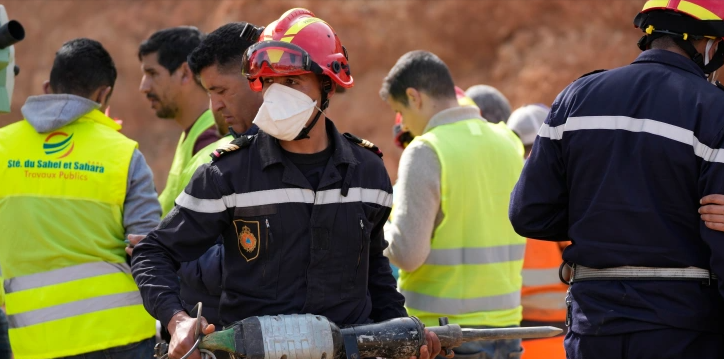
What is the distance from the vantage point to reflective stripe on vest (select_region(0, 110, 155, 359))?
4.50 metres

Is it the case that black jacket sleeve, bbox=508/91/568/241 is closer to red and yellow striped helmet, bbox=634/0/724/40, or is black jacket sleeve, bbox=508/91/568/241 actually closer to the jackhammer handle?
the jackhammer handle

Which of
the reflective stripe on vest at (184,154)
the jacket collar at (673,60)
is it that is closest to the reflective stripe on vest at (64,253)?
the reflective stripe on vest at (184,154)

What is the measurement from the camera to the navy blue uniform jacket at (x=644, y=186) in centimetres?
328

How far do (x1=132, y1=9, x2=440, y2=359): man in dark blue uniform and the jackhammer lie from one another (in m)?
0.10

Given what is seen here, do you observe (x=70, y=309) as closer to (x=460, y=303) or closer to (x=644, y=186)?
(x=460, y=303)

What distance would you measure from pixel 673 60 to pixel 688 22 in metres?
0.15

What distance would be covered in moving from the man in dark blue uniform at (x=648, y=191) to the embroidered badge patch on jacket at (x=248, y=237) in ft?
3.61

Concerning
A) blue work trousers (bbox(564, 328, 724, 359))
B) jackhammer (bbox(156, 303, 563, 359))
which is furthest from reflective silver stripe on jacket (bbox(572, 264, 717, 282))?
jackhammer (bbox(156, 303, 563, 359))

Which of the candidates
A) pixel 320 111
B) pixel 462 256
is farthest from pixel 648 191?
pixel 462 256

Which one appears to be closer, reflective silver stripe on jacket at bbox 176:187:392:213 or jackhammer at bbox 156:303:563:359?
jackhammer at bbox 156:303:563:359

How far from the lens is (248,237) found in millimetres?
3406

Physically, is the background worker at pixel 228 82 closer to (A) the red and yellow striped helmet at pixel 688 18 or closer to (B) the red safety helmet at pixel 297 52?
(B) the red safety helmet at pixel 297 52

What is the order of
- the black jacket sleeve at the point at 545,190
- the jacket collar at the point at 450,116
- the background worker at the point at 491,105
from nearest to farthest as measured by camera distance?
the black jacket sleeve at the point at 545,190
the jacket collar at the point at 450,116
the background worker at the point at 491,105

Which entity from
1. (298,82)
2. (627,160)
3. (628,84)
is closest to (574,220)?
(627,160)
